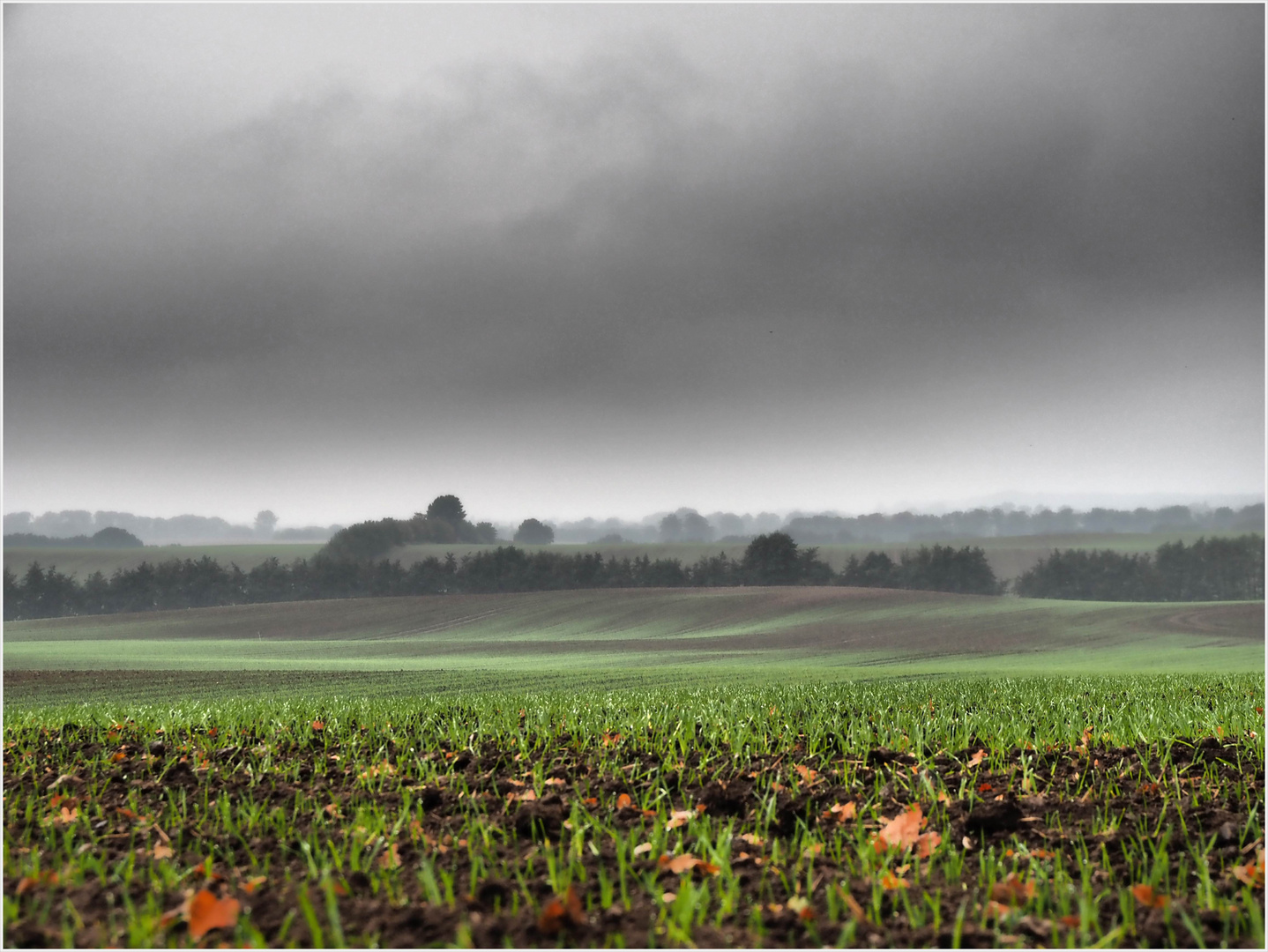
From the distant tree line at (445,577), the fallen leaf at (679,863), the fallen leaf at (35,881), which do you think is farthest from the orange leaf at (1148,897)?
the distant tree line at (445,577)

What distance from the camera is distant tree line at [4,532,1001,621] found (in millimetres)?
66438

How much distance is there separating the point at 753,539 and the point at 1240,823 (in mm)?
66572

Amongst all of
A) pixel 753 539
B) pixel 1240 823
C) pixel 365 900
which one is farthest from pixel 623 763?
pixel 753 539

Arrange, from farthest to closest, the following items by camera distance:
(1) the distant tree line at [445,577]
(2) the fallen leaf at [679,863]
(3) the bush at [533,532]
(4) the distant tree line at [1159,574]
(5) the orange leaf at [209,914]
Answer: (3) the bush at [533,532], (1) the distant tree line at [445,577], (4) the distant tree line at [1159,574], (2) the fallen leaf at [679,863], (5) the orange leaf at [209,914]

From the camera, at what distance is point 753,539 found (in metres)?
69.1

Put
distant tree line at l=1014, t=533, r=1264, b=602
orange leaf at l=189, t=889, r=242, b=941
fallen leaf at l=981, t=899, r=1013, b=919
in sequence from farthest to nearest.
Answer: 1. distant tree line at l=1014, t=533, r=1264, b=602
2. fallen leaf at l=981, t=899, r=1013, b=919
3. orange leaf at l=189, t=889, r=242, b=941

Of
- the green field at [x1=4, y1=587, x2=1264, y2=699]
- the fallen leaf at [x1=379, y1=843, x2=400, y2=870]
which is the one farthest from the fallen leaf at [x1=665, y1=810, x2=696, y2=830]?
the green field at [x1=4, y1=587, x2=1264, y2=699]

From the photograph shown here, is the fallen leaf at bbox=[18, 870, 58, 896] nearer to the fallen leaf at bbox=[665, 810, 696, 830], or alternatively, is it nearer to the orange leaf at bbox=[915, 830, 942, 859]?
the fallen leaf at bbox=[665, 810, 696, 830]

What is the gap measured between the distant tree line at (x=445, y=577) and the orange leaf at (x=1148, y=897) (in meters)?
62.5

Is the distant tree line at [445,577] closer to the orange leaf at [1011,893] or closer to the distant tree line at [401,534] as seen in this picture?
the distant tree line at [401,534]

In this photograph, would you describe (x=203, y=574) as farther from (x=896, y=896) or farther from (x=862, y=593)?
(x=896, y=896)

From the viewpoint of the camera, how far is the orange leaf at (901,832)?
2943mm

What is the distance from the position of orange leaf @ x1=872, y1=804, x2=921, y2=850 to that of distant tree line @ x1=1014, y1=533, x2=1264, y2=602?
69910 millimetres

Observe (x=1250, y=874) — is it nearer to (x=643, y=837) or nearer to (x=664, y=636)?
(x=643, y=837)
